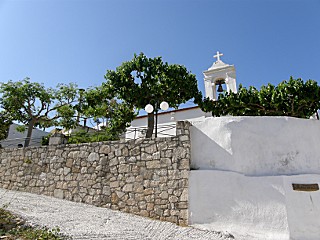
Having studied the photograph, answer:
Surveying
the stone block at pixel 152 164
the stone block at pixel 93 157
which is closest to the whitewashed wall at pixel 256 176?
the stone block at pixel 152 164

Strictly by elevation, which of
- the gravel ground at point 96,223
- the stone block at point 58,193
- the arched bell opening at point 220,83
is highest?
the arched bell opening at point 220,83

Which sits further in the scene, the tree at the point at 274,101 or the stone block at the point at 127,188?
the tree at the point at 274,101

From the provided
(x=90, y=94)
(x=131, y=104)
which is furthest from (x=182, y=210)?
(x=90, y=94)

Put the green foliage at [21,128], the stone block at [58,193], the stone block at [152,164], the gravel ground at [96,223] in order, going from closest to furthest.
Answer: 1. the gravel ground at [96,223]
2. the stone block at [152,164]
3. the stone block at [58,193]
4. the green foliage at [21,128]

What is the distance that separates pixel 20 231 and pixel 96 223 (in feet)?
5.48

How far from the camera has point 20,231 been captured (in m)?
4.27

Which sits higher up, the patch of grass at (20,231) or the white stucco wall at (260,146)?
the white stucco wall at (260,146)

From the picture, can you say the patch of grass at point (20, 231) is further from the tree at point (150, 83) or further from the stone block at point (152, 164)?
the tree at point (150, 83)

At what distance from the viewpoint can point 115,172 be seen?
720 cm

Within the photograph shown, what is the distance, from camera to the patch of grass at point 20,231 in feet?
13.1

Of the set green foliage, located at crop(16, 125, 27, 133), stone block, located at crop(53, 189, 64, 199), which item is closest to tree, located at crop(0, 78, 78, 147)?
green foliage, located at crop(16, 125, 27, 133)

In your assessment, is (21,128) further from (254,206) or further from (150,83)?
(254,206)

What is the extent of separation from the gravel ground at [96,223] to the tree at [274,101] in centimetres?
855

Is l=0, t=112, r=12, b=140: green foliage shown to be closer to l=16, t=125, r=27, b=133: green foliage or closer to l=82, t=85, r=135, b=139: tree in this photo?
l=16, t=125, r=27, b=133: green foliage
